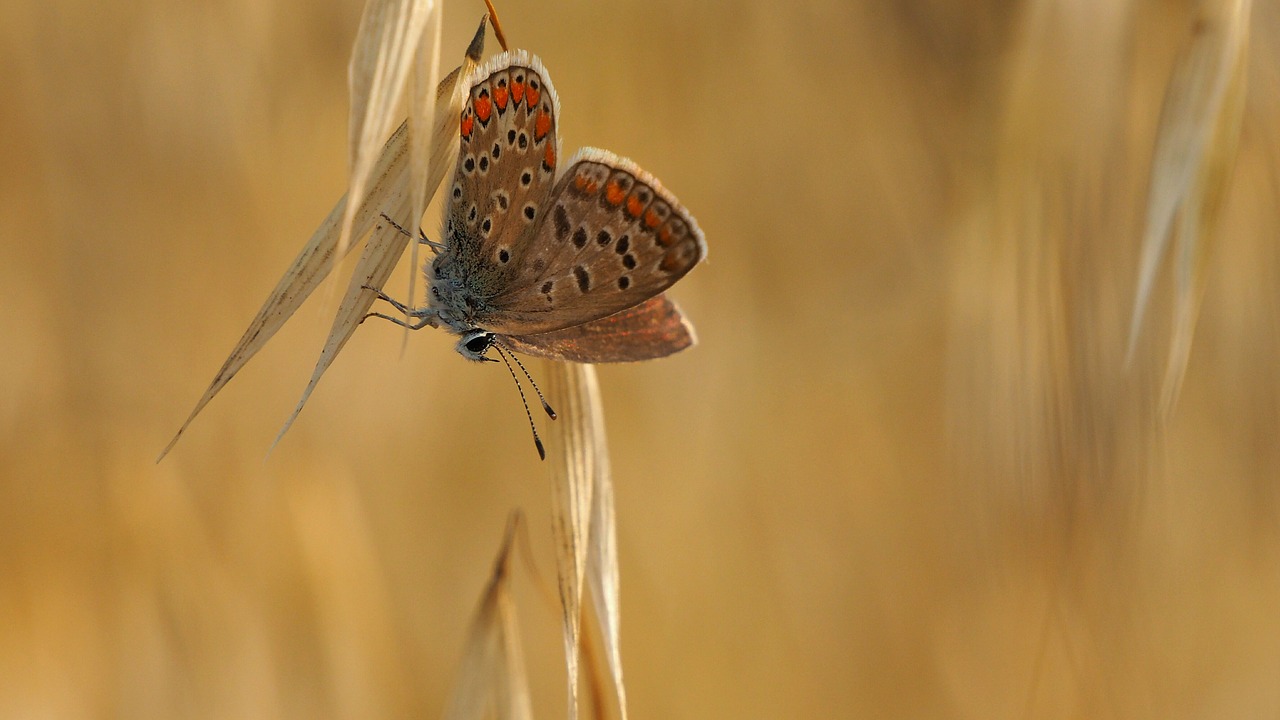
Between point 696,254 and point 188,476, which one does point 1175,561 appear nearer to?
point 696,254

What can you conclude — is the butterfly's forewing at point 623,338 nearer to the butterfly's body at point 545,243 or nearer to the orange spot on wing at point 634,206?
the butterfly's body at point 545,243

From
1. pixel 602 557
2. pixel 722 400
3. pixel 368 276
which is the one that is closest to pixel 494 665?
pixel 602 557

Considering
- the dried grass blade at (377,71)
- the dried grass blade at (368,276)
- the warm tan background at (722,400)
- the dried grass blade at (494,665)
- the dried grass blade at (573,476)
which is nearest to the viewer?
the dried grass blade at (377,71)

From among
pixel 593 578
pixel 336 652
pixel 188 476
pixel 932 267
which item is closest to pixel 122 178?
pixel 188 476

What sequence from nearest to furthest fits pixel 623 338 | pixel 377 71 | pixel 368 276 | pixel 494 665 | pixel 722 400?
pixel 377 71 < pixel 368 276 < pixel 623 338 < pixel 494 665 < pixel 722 400

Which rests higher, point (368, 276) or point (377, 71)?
point (377, 71)

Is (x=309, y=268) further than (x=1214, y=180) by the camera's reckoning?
No

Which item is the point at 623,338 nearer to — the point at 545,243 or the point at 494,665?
the point at 545,243

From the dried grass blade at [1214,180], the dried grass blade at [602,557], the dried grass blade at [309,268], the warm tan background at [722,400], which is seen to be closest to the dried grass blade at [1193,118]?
the dried grass blade at [1214,180]
